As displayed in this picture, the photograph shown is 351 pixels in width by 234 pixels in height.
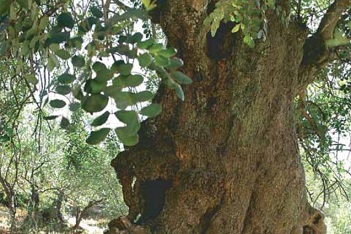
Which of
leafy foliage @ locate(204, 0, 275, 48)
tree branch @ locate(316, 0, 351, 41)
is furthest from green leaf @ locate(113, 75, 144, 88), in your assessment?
tree branch @ locate(316, 0, 351, 41)

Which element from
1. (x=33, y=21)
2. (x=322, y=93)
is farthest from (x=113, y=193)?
(x=33, y=21)

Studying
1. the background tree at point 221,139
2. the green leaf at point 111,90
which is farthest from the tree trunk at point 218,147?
the green leaf at point 111,90

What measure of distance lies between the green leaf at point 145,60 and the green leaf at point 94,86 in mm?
64

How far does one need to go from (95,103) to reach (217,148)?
1.62 meters

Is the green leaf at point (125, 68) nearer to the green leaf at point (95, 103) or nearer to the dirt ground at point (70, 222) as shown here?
the green leaf at point (95, 103)

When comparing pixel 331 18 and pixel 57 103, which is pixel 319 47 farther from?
pixel 57 103

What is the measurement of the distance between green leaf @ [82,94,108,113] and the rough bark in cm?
152

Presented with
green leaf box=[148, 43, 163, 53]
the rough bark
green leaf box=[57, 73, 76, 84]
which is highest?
the rough bark

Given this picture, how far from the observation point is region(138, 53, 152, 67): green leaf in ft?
2.68

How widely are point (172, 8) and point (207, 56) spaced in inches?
10.3

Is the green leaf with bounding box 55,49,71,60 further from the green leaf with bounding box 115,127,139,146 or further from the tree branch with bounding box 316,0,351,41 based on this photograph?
the tree branch with bounding box 316,0,351,41

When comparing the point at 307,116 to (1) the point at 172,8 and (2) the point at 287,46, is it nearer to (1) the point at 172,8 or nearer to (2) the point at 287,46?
(2) the point at 287,46

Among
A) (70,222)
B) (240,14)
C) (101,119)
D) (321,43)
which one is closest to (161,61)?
(101,119)

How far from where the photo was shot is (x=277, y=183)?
2453 millimetres
